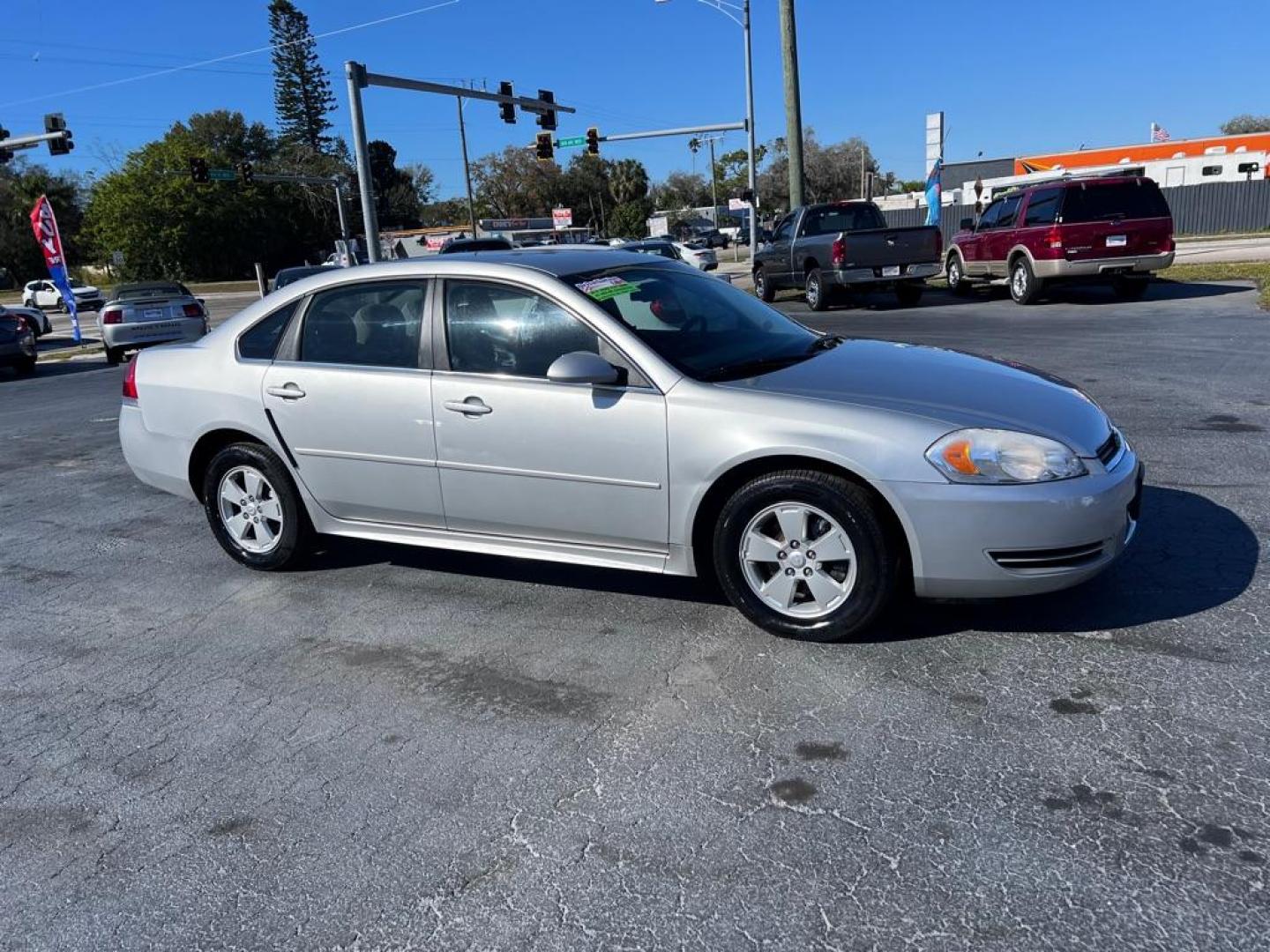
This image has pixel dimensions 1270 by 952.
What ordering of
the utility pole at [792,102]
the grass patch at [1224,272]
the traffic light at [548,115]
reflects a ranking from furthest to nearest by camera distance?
the traffic light at [548,115] → the utility pole at [792,102] → the grass patch at [1224,272]

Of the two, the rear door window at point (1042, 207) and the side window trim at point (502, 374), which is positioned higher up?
the rear door window at point (1042, 207)

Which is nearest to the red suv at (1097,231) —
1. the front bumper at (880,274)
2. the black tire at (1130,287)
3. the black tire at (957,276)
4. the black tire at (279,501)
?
the black tire at (1130,287)

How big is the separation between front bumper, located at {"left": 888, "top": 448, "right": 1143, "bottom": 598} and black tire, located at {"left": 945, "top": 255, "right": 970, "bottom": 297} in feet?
53.8

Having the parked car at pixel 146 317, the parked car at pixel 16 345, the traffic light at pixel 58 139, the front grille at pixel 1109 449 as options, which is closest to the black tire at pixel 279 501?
the front grille at pixel 1109 449

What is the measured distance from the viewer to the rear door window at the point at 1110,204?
50.6 feet

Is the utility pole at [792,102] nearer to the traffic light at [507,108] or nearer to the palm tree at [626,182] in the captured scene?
the traffic light at [507,108]

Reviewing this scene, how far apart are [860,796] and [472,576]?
2.63 metres

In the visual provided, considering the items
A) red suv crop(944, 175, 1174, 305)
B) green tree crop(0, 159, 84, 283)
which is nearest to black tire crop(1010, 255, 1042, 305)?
red suv crop(944, 175, 1174, 305)

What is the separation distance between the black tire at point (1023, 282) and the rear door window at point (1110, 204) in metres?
1.09

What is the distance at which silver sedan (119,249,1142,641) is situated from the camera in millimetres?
3727

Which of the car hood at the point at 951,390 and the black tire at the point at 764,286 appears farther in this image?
the black tire at the point at 764,286

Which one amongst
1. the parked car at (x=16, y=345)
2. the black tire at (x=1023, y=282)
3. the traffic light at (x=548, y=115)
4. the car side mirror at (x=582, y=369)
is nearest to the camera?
the car side mirror at (x=582, y=369)

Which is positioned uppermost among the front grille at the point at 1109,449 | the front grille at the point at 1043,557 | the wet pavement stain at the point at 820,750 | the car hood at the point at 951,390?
the car hood at the point at 951,390

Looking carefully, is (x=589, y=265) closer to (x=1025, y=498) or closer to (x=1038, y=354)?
(x=1025, y=498)
